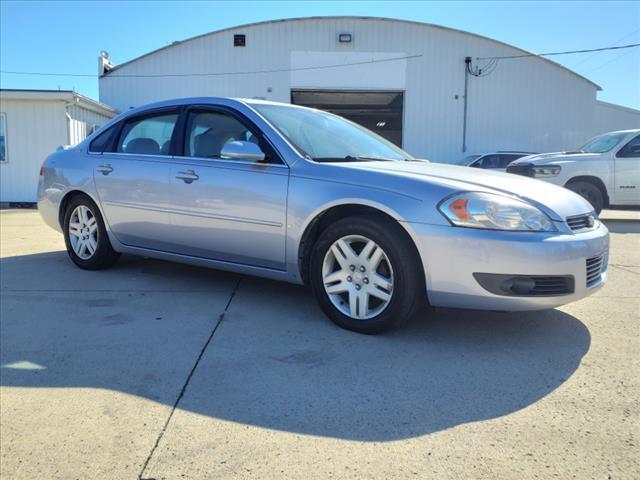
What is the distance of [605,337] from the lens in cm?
341

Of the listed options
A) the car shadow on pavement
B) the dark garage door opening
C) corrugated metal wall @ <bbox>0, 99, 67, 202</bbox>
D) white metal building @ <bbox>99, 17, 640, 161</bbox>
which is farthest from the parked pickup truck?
corrugated metal wall @ <bbox>0, 99, 67, 202</bbox>

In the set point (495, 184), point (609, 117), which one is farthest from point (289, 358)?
point (609, 117)

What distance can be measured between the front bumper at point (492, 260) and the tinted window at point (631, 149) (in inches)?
300

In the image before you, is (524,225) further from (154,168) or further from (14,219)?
(14,219)

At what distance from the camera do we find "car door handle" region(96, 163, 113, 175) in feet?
16.0

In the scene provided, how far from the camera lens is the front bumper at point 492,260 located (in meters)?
2.99

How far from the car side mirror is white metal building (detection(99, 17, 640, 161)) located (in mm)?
15731

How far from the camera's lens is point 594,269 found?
3283 millimetres

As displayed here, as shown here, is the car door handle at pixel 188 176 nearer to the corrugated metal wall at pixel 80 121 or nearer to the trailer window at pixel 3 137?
the corrugated metal wall at pixel 80 121

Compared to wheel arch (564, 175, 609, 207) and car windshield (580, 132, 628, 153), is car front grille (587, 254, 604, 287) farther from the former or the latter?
car windshield (580, 132, 628, 153)

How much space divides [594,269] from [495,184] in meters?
0.80

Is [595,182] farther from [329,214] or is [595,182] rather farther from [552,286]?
[329,214]

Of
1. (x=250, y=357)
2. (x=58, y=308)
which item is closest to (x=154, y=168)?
(x=58, y=308)

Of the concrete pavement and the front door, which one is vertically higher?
the front door
